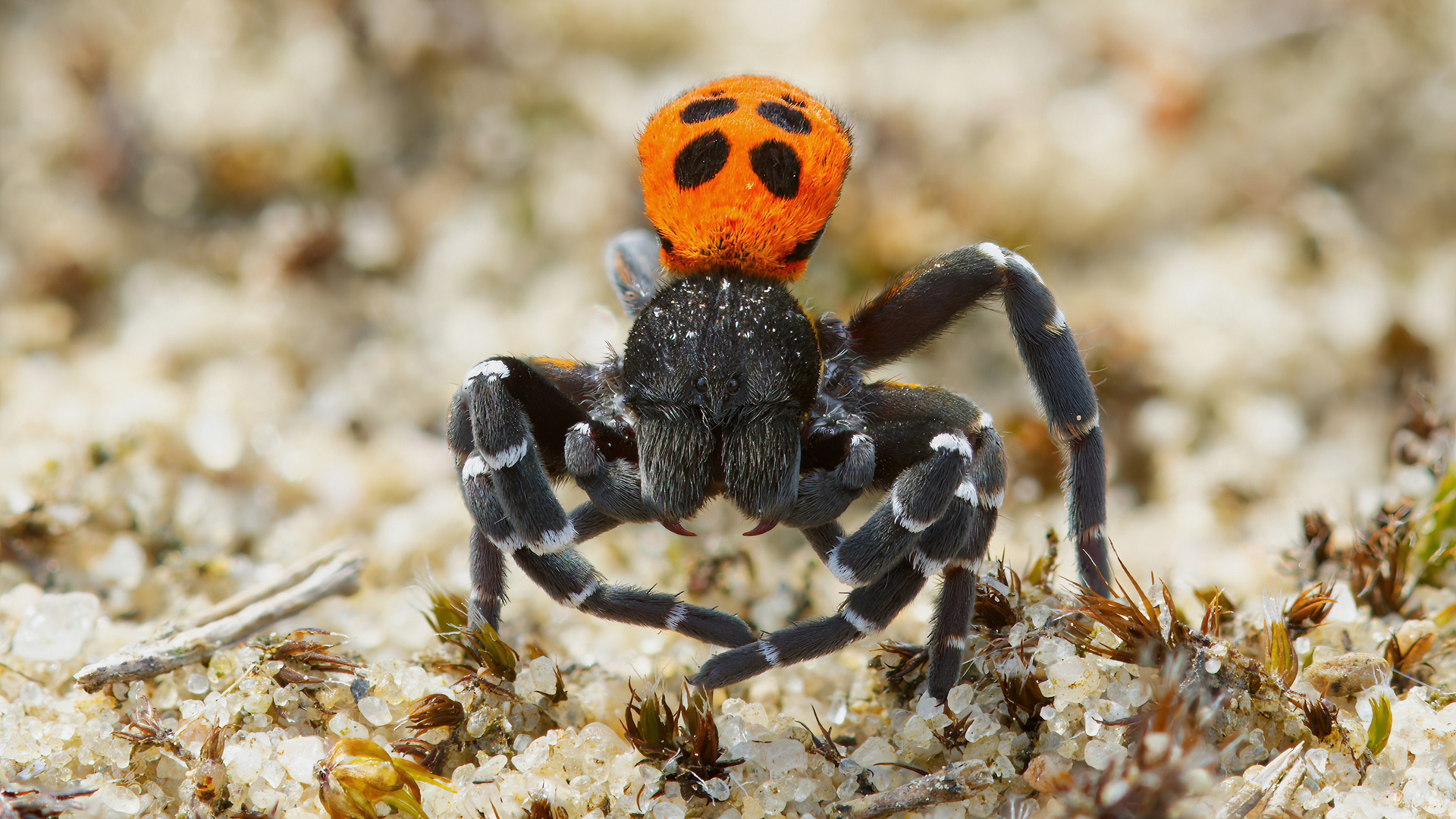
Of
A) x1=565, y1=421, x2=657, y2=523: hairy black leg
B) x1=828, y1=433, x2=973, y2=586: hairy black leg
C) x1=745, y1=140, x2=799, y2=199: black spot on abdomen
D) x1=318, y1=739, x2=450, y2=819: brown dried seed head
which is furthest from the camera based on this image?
x1=745, y1=140, x2=799, y2=199: black spot on abdomen

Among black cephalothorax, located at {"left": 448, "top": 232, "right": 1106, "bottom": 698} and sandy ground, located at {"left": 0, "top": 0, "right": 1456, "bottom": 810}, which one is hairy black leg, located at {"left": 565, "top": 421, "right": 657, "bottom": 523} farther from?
sandy ground, located at {"left": 0, "top": 0, "right": 1456, "bottom": 810}

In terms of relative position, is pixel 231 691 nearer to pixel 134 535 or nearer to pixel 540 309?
pixel 134 535

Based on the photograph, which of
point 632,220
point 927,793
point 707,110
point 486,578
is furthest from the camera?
point 632,220

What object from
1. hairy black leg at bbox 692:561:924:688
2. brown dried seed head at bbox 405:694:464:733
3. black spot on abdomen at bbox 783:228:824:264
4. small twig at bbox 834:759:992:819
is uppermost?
black spot on abdomen at bbox 783:228:824:264

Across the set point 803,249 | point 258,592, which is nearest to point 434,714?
point 258,592

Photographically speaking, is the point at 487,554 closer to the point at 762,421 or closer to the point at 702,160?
the point at 762,421

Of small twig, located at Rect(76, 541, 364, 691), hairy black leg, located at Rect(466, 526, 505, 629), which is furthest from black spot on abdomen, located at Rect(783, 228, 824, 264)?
small twig, located at Rect(76, 541, 364, 691)

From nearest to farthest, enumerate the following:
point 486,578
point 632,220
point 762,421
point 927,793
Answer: point 927,793 < point 762,421 < point 486,578 < point 632,220
